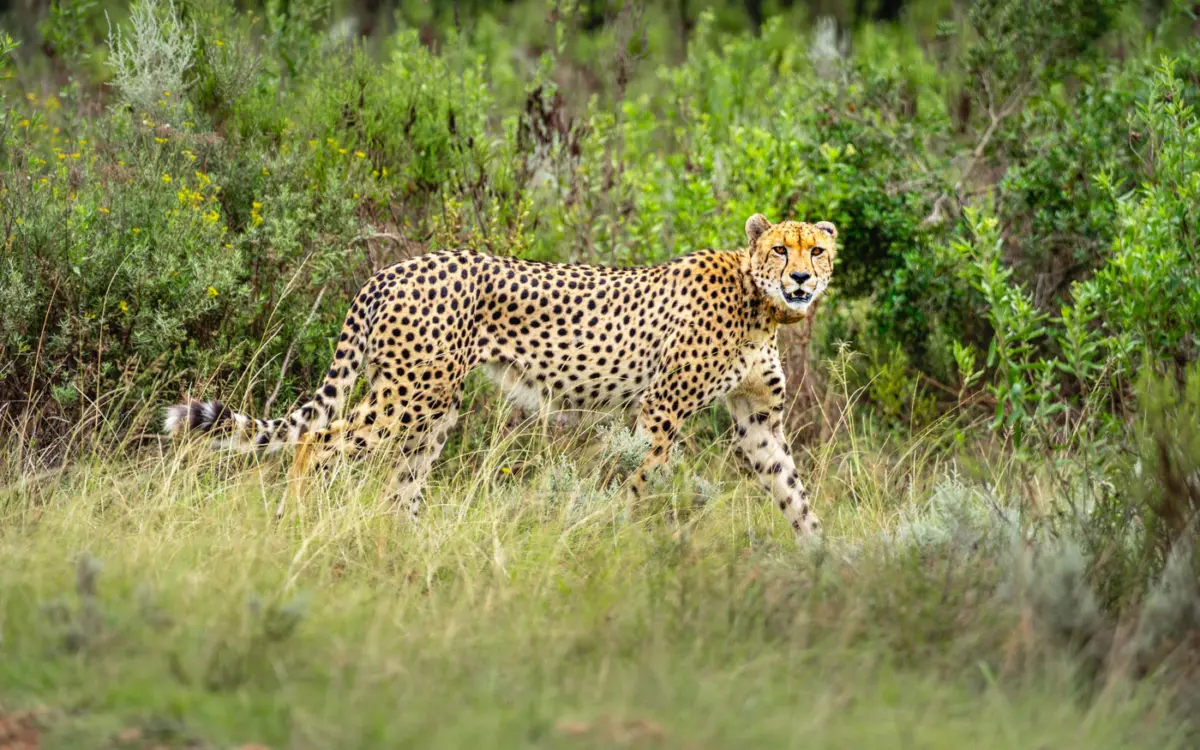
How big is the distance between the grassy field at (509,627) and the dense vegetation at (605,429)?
0.6 inches

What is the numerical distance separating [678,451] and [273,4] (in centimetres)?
307

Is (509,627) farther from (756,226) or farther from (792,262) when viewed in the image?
(756,226)

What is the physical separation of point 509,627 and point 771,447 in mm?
Result: 1798

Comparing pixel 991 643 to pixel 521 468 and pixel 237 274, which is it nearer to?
pixel 521 468

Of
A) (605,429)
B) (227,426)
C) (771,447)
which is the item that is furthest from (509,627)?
(605,429)

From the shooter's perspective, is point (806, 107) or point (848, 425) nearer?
point (848, 425)

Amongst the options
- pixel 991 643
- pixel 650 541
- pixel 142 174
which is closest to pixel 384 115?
pixel 142 174

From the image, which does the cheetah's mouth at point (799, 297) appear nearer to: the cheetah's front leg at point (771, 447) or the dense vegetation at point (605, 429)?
the cheetah's front leg at point (771, 447)

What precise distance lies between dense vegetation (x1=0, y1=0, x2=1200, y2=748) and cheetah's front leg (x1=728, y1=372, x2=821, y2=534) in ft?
0.33

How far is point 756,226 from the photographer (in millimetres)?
4879

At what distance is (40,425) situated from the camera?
16.3ft

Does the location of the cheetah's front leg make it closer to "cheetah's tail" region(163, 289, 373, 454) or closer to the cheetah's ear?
the cheetah's ear

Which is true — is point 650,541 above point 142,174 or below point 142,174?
below

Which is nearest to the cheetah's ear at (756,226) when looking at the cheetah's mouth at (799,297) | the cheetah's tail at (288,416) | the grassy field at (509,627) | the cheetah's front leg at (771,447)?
the cheetah's mouth at (799,297)
